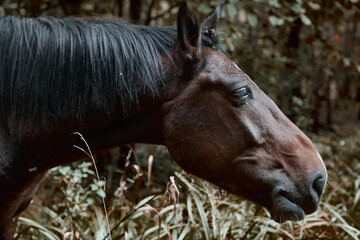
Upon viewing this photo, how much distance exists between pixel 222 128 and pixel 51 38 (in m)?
0.91

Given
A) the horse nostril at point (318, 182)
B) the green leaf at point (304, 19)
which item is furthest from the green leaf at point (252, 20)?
the horse nostril at point (318, 182)

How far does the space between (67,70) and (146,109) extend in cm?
41

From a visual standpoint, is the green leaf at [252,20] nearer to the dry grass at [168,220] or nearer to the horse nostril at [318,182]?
the dry grass at [168,220]

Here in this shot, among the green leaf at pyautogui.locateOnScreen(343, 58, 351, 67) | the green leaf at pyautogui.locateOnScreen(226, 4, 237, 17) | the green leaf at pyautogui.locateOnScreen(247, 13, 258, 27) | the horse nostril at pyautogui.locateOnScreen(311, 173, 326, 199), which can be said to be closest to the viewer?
the horse nostril at pyautogui.locateOnScreen(311, 173, 326, 199)

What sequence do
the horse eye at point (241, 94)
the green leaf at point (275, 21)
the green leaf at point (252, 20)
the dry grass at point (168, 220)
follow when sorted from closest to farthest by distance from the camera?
the horse eye at point (241, 94), the dry grass at point (168, 220), the green leaf at point (252, 20), the green leaf at point (275, 21)

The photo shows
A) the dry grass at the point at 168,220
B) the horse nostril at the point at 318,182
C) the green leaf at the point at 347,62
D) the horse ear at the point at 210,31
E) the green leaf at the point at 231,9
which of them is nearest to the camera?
the horse nostril at the point at 318,182

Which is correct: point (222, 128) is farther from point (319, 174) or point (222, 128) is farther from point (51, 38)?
point (51, 38)

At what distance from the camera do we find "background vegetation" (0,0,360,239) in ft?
10.1

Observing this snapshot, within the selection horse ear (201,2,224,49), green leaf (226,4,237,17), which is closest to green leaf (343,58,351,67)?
green leaf (226,4,237,17)

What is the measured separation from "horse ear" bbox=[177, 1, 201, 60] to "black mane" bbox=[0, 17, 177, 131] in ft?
0.47

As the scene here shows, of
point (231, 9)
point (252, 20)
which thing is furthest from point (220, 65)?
point (252, 20)

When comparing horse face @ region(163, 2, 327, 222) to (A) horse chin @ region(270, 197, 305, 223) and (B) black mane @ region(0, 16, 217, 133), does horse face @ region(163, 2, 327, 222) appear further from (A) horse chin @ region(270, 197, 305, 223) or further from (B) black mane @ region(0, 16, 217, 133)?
(B) black mane @ region(0, 16, 217, 133)

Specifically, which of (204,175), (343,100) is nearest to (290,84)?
(204,175)

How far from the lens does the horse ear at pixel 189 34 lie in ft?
6.80
